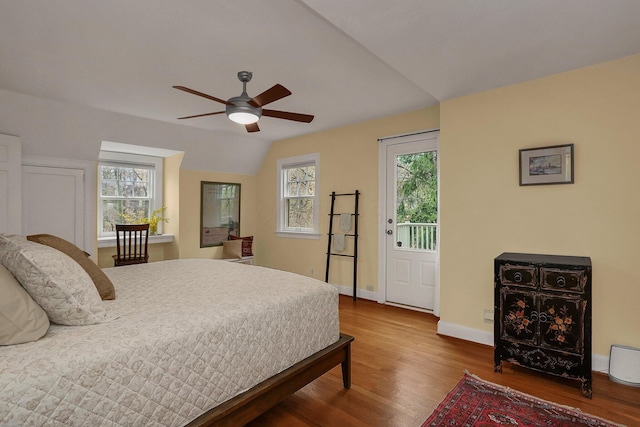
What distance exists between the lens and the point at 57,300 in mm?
1343

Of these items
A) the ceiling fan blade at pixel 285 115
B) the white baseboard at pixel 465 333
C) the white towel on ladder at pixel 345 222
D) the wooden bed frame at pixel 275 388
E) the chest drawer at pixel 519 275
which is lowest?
the white baseboard at pixel 465 333

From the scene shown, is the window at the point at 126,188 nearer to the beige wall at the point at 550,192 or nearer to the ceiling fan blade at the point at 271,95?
the ceiling fan blade at the point at 271,95

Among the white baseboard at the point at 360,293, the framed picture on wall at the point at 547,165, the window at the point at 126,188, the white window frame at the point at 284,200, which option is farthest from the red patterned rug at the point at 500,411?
the window at the point at 126,188

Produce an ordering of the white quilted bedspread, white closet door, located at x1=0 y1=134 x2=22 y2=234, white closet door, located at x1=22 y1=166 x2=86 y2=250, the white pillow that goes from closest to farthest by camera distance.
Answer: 1. the white quilted bedspread
2. the white pillow
3. white closet door, located at x1=0 y1=134 x2=22 y2=234
4. white closet door, located at x1=22 y1=166 x2=86 y2=250

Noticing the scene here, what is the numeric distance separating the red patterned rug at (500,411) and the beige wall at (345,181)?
231 cm

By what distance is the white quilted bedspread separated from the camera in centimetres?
107

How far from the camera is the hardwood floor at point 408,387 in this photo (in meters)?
2.00

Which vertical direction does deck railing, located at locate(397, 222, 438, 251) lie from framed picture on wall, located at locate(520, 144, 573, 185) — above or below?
below

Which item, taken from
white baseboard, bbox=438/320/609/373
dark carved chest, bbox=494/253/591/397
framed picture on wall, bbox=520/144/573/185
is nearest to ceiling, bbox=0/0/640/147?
framed picture on wall, bbox=520/144/573/185

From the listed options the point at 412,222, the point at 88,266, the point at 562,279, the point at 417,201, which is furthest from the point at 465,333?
the point at 88,266

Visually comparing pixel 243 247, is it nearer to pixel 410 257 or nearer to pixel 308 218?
pixel 308 218

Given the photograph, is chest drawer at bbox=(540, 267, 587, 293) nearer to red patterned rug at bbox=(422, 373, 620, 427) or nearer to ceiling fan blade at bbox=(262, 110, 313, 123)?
red patterned rug at bbox=(422, 373, 620, 427)

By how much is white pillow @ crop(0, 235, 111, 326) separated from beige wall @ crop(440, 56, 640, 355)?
2977mm

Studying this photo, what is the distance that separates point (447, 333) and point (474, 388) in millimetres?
1019
